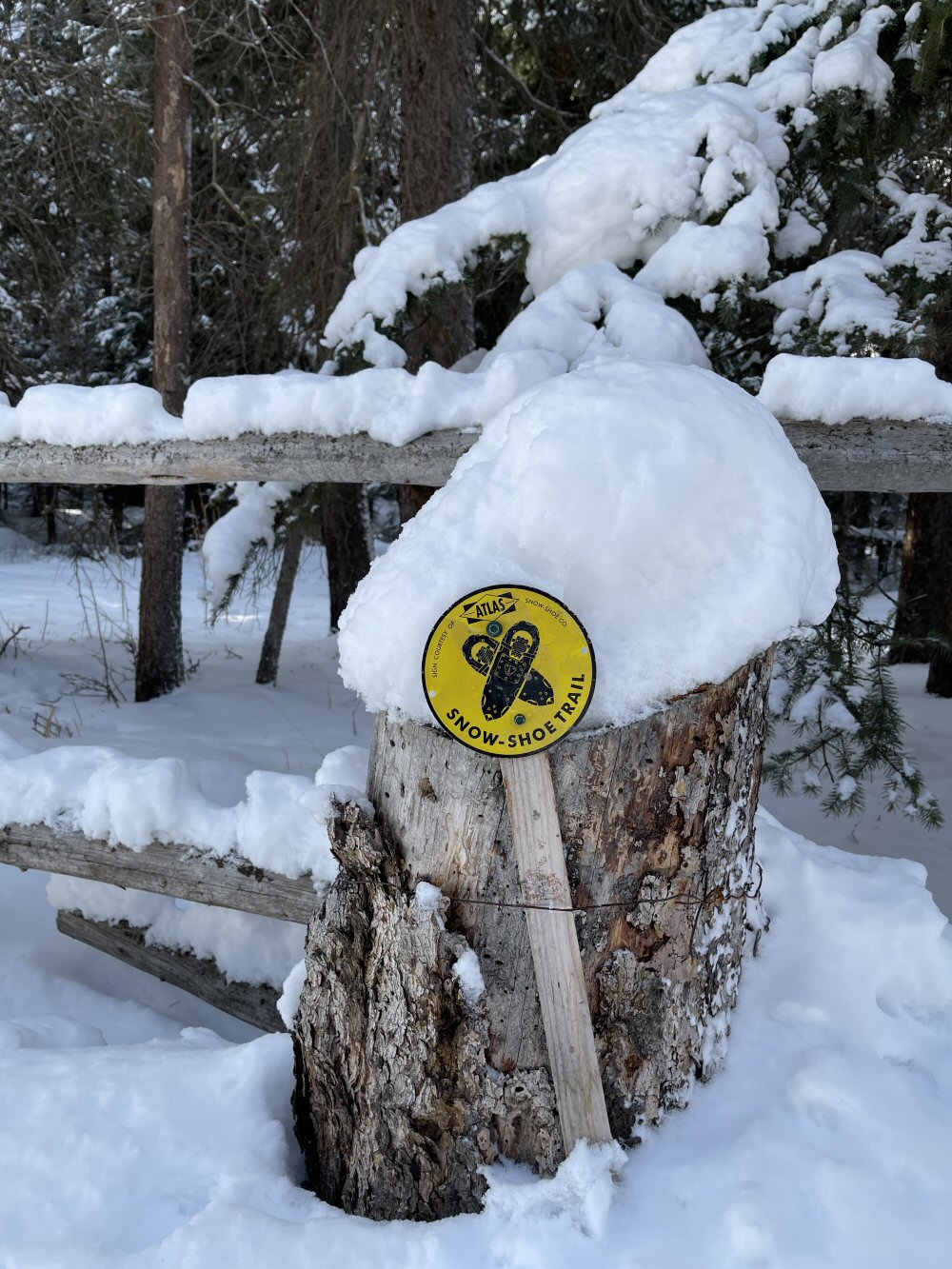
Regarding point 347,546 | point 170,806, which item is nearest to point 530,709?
point 170,806

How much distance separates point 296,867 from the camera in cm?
245

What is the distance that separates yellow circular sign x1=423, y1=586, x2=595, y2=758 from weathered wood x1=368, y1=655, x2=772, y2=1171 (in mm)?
100

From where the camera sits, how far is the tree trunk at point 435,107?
16.0 ft

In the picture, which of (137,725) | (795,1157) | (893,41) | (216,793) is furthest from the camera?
(137,725)

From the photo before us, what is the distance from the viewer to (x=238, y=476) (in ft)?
9.85

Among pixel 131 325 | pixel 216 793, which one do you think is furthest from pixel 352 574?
pixel 131 325

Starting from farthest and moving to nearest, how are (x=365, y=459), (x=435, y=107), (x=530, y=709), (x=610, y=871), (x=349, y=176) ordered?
(x=349, y=176), (x=435, y=107), (x=365, y=459), (x=610, y=871), (x=530, y=709)

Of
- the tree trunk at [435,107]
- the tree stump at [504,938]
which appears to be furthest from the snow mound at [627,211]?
the tree stump at [504,938]

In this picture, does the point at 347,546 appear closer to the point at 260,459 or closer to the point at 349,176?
the point at 349,176

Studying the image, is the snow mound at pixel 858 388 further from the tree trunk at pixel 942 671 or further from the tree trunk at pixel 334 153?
the tree trunk at pixel 942 671

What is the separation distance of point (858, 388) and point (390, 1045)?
1922 mm

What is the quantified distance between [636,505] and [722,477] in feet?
0.55

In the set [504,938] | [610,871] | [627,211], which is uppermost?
[627,211]

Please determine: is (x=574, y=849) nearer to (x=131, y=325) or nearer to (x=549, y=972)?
(x=549, y=972)
